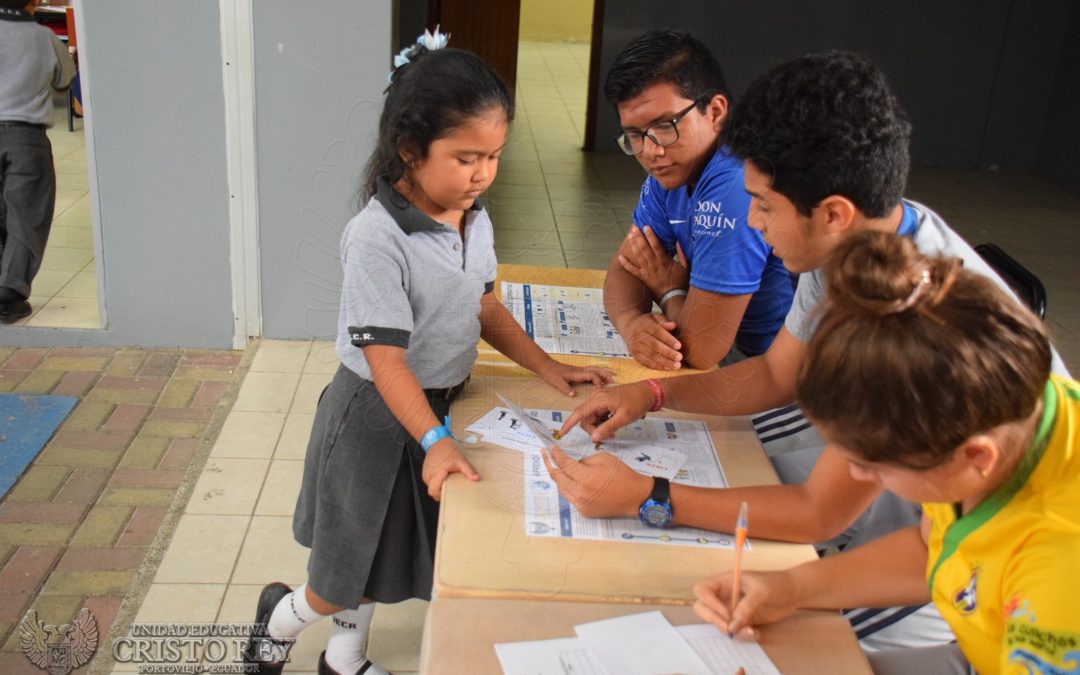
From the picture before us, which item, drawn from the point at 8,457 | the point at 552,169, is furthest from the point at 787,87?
the point at 552,169

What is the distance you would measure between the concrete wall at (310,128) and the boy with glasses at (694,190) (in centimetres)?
147

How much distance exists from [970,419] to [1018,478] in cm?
14

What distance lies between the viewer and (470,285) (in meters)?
1.81

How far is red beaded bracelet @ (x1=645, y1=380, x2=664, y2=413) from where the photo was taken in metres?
1.80

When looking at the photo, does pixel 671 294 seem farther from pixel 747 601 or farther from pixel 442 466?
pixel 747 601

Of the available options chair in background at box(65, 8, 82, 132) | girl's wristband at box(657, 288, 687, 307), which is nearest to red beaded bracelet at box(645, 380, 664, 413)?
girl's wristband at box(657, 288, 687, 307)

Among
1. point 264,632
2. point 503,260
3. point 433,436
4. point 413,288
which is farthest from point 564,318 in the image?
point 503,260

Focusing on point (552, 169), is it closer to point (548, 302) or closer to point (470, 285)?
point (548, 302)

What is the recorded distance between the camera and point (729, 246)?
2043mm

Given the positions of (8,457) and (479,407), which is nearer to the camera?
(479,407)

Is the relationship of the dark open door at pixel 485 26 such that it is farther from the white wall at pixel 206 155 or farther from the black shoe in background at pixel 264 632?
the black shoe in background at pixel 264 632

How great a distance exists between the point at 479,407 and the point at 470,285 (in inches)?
9.1

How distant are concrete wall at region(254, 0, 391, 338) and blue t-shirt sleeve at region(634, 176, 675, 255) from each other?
1.28 meters

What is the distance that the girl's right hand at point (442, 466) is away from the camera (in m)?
1.52
